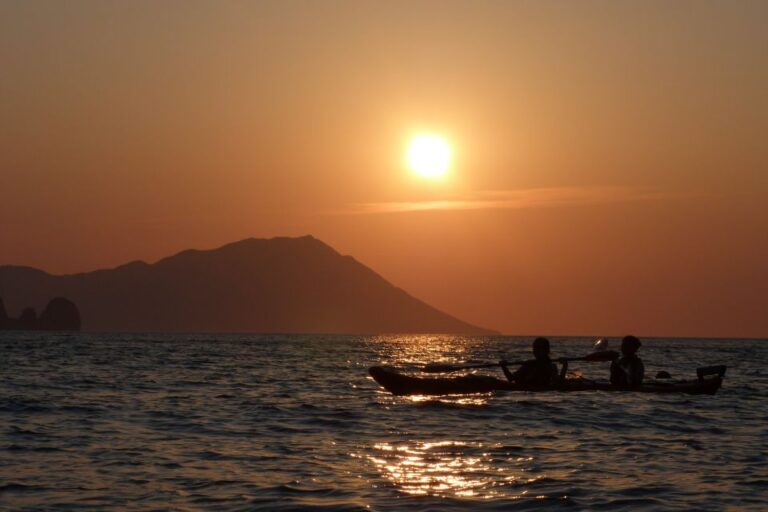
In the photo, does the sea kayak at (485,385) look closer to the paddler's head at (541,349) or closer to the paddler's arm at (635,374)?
the paddler's arm at (635,374)

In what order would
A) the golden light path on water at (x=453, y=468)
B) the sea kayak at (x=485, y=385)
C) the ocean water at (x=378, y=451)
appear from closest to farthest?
the ocean water at (x=378, y=451), the golden light path on water at (x=453, y=468), the sea kayak at (x=485, y=385)

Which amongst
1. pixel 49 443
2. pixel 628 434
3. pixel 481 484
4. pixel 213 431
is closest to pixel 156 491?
pixel 481 484

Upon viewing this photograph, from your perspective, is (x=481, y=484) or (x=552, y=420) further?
(x=552, y=420)

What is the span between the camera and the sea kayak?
32.0 meters

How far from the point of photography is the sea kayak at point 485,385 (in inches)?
1259

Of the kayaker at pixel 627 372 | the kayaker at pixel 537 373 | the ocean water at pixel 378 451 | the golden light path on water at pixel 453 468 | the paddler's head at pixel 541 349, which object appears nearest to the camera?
the ocean water at pixel 378 451

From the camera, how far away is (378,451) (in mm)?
20359

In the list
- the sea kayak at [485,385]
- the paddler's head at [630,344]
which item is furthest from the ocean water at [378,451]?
the paddler's head at [630,344]

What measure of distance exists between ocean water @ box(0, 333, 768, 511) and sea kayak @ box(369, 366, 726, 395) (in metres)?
0.41

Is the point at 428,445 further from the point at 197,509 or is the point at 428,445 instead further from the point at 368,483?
the point at 197,509

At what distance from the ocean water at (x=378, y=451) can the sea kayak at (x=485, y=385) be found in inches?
16.1

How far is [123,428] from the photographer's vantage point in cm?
2392

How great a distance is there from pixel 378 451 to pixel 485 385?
12.7 metres

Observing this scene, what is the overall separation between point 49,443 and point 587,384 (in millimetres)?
16790
